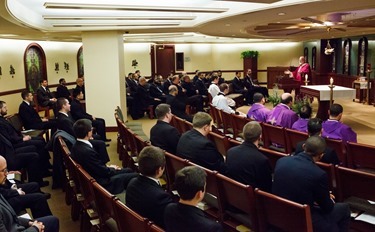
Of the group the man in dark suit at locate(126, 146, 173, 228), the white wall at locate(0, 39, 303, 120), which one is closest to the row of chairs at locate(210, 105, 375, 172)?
the man in dark suit at locate(126, 146, 173, 228)

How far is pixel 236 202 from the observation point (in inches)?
118

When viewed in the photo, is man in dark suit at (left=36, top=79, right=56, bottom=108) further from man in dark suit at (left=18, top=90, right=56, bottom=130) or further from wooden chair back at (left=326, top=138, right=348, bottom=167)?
wooden chair back at (left=326, top=138, right=348, bottom=167)

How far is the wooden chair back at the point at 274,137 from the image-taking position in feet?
17.1

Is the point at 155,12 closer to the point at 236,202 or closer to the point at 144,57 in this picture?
the point at 236,202

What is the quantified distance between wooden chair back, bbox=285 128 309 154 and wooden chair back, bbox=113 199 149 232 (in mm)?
2865

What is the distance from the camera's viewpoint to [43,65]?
14.2 m

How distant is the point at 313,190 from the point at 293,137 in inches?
86.2

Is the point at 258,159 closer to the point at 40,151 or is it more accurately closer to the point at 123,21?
the point at 40,151

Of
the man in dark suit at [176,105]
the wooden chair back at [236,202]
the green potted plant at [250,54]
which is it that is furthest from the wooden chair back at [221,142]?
the green potted plant at [250,54]

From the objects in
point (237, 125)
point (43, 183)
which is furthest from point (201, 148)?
point (43, 183)

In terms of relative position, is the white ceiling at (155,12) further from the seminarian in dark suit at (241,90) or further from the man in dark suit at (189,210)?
the seminarian in dark suit at (241,90)

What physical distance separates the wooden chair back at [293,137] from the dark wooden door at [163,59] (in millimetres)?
14863

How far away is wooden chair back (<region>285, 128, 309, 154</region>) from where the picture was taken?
15.8 ft

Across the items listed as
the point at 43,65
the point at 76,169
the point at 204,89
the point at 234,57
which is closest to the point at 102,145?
the point at 76,169
